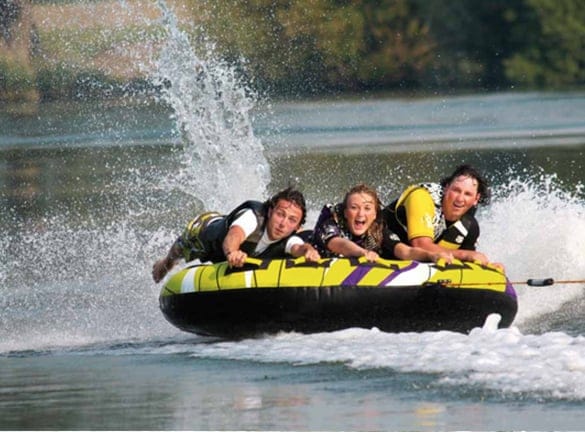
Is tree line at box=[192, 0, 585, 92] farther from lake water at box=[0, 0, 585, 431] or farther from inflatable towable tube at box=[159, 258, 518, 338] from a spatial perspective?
inflatable towable tube at box=[159, 258, 518, 338]

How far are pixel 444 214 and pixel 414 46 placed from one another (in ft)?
126

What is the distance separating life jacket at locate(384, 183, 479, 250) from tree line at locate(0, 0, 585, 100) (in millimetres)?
36480

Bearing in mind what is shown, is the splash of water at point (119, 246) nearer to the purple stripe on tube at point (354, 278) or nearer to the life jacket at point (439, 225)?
the purple stripe on tube at point (354, 278)

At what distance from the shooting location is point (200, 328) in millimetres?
11359

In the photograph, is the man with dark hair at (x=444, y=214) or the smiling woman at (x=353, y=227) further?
the man with dark hair at (x=444, y=214)

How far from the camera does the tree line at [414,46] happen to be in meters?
48.9

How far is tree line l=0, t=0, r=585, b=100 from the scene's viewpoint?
48.9m

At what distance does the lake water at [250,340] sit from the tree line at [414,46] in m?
20.5

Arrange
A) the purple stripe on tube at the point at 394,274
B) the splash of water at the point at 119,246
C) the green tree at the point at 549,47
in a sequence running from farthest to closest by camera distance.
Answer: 1. the green tree at the point at 549,47
2. the splash of water at the point at 119,246
3. the purple stripe on tube at the point at 394,274

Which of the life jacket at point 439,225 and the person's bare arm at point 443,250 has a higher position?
the life jacket at point 439,225

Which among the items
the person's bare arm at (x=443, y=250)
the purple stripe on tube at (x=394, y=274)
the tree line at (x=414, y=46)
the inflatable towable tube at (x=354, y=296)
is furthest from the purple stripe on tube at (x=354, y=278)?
the tree line at (x=414, y=46)

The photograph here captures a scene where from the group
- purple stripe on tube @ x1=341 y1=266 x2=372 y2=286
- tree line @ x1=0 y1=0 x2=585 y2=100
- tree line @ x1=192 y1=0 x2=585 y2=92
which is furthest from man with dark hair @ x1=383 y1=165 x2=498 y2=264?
tree line @ x1=192 y1=0 x2=585 y2=92

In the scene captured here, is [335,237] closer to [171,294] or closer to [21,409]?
[171,294]

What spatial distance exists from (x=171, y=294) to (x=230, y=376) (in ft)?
5.52
